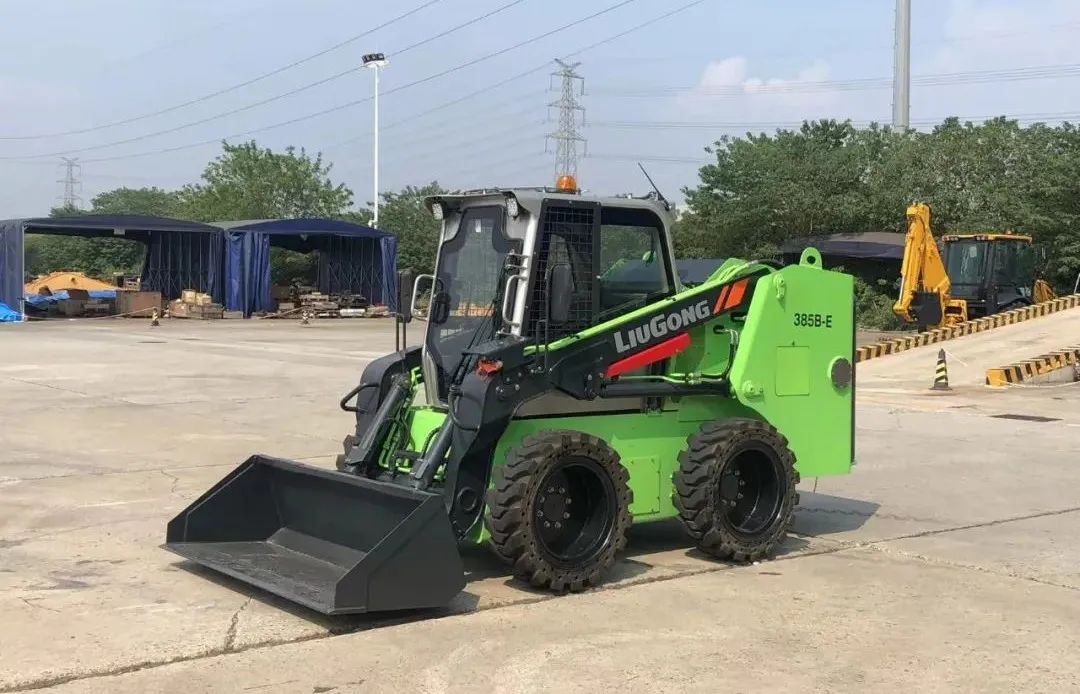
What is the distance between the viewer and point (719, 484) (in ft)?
23.6

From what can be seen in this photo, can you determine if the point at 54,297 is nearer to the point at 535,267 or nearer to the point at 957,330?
the point at 957,330

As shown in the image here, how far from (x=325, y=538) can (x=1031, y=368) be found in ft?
59.2

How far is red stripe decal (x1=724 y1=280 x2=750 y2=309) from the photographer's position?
295 inches

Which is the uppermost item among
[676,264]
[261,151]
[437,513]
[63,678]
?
[261,151]

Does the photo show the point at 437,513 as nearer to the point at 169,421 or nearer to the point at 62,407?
the point at 169,421

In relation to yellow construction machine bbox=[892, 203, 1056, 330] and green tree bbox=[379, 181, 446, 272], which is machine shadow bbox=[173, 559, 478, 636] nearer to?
yellow construction machine bbox=[892, 203, 1056, 330]

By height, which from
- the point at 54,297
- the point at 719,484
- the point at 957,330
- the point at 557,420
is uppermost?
the point at 54,297

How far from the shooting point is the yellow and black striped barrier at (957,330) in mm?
24828

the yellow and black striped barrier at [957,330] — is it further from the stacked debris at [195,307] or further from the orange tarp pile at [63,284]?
the orange tarp pile at [63,284]

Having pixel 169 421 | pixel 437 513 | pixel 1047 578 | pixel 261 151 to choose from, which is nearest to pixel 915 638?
pixel 1047 578

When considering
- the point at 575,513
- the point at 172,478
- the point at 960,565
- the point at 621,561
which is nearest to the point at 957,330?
the point at 960,565

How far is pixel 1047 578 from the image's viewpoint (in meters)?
7.23

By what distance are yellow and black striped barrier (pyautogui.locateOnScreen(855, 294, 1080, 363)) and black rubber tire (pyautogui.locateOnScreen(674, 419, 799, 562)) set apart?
17511 mm

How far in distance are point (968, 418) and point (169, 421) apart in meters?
11.2
